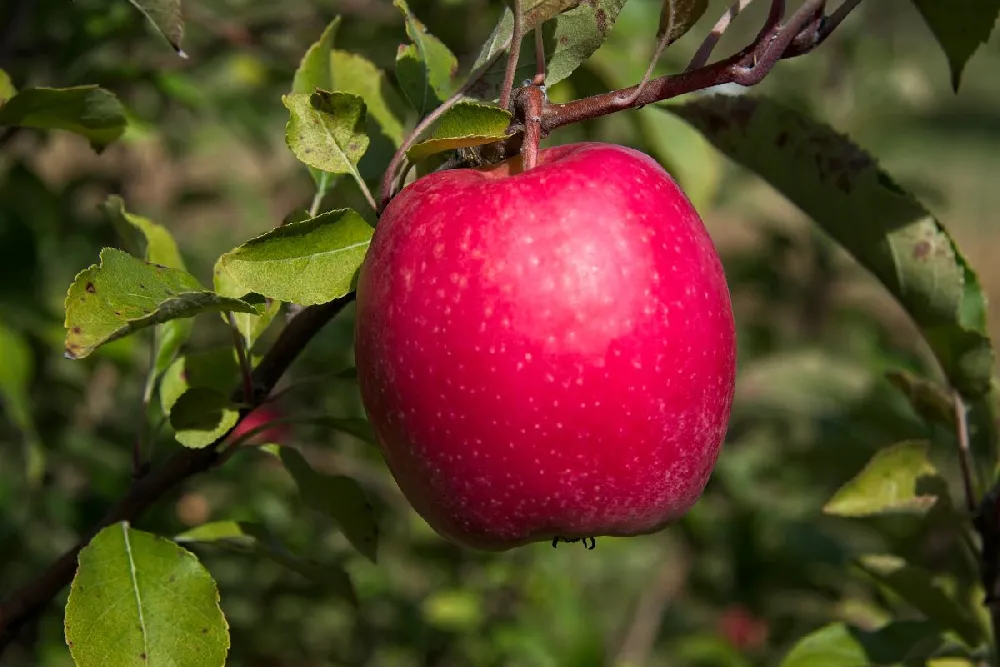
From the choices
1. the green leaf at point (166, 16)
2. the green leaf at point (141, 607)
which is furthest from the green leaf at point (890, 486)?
the green leaf at point (166, 16)

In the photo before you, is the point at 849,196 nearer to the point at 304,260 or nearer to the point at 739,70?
the point at 739,70

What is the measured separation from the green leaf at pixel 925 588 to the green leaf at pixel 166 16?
816 millimetres

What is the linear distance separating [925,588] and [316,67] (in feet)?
2.59

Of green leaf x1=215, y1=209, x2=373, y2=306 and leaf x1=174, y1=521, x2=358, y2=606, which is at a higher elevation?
green leaf x1=215, y1=209, x2=373, y2=306

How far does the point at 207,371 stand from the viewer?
0.97 meters

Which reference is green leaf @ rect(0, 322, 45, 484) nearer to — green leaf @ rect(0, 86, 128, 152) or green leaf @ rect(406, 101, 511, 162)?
green leaf @ rect(0, 86, 128, 152)

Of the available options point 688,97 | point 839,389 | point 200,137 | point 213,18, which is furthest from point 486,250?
point 200,137

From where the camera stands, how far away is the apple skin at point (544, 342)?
0.70 meters

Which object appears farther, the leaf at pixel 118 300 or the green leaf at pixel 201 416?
the green leaf at pixel 201 416

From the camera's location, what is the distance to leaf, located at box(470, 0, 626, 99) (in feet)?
2.60

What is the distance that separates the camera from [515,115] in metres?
0.77

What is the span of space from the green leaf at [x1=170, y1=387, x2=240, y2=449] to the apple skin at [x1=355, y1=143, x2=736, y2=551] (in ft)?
0.42

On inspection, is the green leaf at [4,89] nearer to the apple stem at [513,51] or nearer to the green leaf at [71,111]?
the green leaf at [71,111]

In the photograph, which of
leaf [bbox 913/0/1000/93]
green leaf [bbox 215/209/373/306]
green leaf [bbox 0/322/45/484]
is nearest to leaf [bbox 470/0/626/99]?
green leaf [bbox 215/209/373/306]
